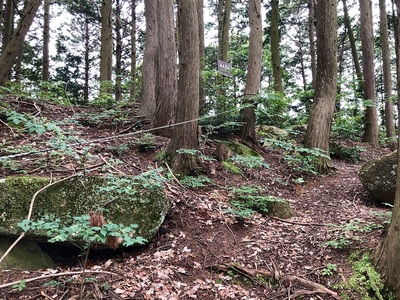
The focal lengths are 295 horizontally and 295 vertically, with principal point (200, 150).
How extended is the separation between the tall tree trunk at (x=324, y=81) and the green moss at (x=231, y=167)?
1.89 meters

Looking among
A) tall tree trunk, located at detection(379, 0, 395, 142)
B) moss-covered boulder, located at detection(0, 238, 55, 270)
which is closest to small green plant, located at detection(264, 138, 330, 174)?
moss-covered boulder, located at detection(0, 238, 55, 270)

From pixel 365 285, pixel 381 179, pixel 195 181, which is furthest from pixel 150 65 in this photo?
pixel 365 285

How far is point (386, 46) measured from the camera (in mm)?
10828

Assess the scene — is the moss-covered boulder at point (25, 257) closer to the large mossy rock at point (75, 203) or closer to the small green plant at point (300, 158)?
the large mossy rock at point (75, 203)

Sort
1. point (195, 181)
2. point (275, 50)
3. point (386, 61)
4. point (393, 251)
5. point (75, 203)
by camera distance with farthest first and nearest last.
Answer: point (386, 61) → point (275, 50) → point (195, 181) → point (75, 203) → point (393, 251)

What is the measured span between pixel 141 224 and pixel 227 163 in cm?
248

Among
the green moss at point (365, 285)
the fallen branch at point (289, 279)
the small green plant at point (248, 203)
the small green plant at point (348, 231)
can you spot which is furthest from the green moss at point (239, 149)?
the green moss at point (365, 285)

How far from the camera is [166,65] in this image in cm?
585

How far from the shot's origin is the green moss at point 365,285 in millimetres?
2410

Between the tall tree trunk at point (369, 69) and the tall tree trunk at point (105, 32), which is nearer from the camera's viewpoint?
the tall tree trunk at point (369, 69)

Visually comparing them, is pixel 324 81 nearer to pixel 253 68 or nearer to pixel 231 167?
pixel 253 68

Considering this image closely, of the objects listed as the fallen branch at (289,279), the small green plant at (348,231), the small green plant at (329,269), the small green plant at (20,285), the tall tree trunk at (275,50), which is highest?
the tall tree trunk at (275,50)

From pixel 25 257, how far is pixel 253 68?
5.81 metres

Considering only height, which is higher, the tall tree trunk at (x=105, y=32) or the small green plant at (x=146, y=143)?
the tall tree trunk at (x=105, y=32)
